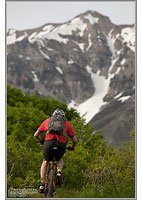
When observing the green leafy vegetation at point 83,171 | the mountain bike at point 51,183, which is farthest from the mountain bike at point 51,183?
the green leafy vegetation at point 83,171

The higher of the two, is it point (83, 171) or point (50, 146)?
point (50, 146)

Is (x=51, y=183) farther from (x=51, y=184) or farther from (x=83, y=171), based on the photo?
(x=83, y=171)

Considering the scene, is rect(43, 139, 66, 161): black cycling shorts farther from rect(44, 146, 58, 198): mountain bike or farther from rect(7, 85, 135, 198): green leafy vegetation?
rect(7, 85, 135, 198): green leafy vegetation

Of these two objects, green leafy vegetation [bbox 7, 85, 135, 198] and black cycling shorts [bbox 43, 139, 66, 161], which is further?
green leafy vegetation [bbox 7, 85, 135, 198]

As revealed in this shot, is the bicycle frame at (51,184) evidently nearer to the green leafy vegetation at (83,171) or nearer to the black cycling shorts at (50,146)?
the black cycling shorts at (50,146)

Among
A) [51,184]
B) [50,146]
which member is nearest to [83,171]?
[51,184]

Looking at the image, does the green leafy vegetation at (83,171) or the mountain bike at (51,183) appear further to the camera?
the green leafy vegetation at (83,171)

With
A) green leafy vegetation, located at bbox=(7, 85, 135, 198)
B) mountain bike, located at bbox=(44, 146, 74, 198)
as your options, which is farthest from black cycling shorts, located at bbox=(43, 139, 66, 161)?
green leafy vegetation, located at bbox=(7, 85, 135, 198)

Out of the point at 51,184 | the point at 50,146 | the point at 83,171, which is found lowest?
the point at 83,171

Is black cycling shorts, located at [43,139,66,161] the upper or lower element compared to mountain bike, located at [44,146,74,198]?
upper
